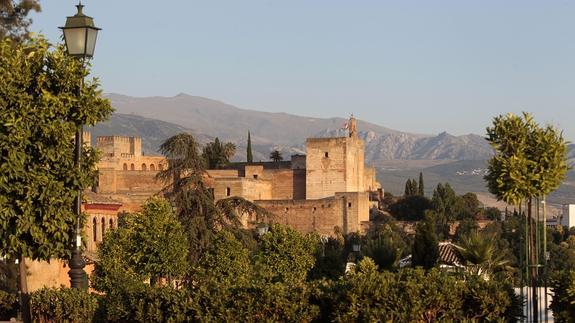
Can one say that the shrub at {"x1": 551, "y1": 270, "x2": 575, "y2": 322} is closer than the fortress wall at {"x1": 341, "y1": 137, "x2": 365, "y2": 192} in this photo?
Yes

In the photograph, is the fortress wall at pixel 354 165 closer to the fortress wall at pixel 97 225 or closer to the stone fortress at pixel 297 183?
the stone fortress at pixel 297 183

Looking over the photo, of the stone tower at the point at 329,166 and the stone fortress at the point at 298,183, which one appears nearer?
the stone fortress at the point at 298,183

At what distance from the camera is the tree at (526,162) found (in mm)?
19266

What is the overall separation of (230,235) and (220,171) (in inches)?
2212

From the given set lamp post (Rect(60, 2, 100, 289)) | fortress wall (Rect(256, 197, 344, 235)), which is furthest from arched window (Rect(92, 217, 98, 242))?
fortress wall (Rect(256, 197, 344, 235))

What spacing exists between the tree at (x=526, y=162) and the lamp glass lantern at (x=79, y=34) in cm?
643

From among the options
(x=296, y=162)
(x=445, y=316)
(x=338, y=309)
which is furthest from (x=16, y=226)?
(x=296, y=162)

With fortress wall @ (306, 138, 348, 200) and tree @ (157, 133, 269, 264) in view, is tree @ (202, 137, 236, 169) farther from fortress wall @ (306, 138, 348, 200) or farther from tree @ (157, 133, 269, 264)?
tree @ (157, 133, 269, 264)

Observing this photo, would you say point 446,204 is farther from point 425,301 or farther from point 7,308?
point 425,301

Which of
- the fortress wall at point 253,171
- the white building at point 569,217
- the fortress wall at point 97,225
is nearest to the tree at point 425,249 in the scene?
A: the fortress wall at point 97,225

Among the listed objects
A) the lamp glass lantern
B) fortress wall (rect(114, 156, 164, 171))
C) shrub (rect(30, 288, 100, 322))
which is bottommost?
shrub (rect(30, 288, 100, 322))

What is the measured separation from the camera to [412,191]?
119 m

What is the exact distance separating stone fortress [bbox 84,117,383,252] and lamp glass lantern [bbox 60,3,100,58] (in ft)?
209

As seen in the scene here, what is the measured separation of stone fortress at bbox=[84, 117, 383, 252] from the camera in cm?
8969
